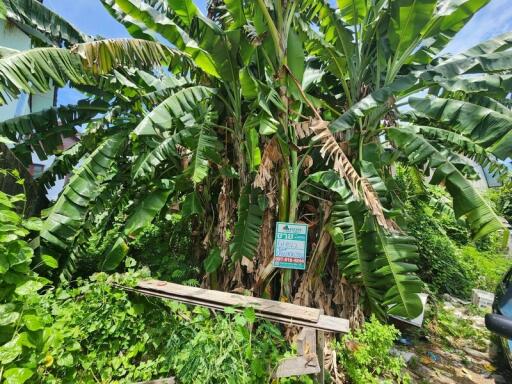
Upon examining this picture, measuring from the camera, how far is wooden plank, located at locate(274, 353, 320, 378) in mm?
2096

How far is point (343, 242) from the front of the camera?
A: 3127 millimetres

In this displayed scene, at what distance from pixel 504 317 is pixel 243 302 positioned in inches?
82.2

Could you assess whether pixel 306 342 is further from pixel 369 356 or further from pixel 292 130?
pixel 292 130

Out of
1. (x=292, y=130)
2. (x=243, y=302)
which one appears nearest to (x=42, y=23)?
(x=292, y=130)

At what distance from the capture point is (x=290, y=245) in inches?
116

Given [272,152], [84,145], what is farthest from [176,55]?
[84,145]

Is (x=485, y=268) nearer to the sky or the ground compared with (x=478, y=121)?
nearer to the sky

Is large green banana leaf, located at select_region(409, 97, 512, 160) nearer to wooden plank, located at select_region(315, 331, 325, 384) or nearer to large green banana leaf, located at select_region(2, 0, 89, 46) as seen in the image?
wooden plank, located at select_region(315, 331, 325, 384)

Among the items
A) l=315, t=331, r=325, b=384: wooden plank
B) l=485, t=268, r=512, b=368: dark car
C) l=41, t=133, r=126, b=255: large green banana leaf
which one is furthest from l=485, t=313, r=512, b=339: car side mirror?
l=41, t=133, r=126, b=255: large green banana leaf

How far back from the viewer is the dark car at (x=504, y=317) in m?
2.28

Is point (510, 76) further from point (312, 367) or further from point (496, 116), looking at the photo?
point (312, 367)

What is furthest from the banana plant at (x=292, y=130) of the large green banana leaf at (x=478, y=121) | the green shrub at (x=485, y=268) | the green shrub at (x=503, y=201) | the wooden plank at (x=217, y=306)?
the green shrub at (x=503, y=201)

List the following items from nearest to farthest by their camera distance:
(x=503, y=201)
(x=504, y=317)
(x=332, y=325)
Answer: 1. (x=332, y=325)
2. (x=504, y=317)
3. (x=503, y=201)

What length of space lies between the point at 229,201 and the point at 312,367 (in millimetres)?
2203
